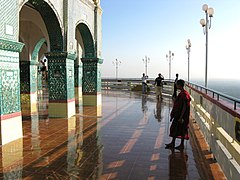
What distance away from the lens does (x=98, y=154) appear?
17.5ft

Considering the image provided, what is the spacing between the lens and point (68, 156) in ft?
17.1

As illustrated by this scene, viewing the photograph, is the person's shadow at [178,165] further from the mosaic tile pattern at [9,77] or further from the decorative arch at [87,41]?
the decorative arch at [87,41]

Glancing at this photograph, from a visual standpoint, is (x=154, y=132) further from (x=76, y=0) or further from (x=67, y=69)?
(x=76, y=0)

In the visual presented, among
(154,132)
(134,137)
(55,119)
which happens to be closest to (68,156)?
(134,137)

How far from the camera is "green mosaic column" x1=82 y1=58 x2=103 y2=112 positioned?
1288 cm

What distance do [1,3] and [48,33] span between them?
11.5ft

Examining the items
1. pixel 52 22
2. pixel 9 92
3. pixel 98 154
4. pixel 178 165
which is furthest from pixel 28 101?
pixel 178 165

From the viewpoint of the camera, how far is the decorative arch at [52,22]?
8.42 m

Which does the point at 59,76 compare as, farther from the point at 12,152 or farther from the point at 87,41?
the point at 12,152

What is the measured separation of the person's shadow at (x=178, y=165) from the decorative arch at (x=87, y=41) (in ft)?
26.3

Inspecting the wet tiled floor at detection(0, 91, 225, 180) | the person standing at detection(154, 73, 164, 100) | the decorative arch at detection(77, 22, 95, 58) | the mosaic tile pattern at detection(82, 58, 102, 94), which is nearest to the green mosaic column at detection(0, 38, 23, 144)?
the wet tiled floor at detection(0, 91, 225, 180)

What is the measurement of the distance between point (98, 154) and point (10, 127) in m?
2.41

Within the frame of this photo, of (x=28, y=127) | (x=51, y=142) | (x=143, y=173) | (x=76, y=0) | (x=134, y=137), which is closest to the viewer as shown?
(x=143, y=173)

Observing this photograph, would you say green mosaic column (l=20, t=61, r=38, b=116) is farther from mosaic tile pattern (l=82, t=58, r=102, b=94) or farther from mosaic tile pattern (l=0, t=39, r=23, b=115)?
mosaic tile pattern (l=0, t=39, r=23, b=115)
